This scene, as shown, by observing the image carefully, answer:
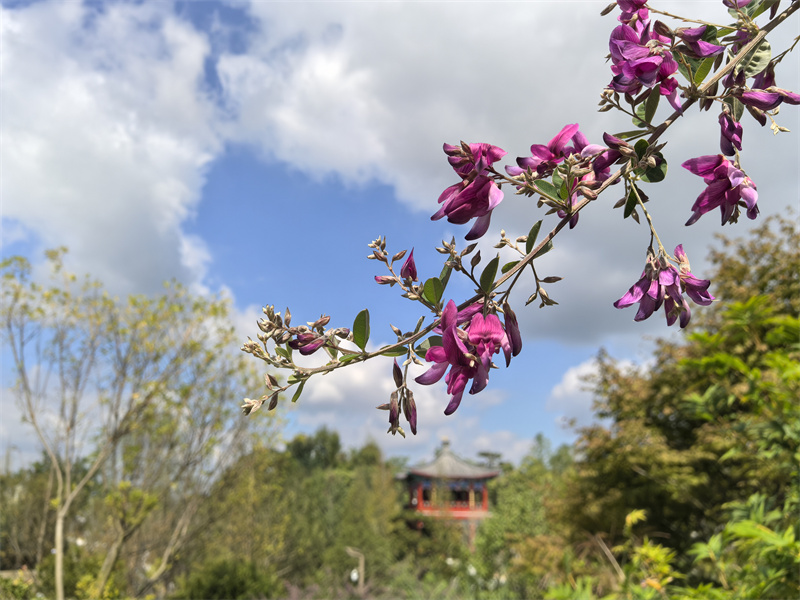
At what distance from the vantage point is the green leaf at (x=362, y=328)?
701mm

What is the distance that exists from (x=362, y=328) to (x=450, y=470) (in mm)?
32728

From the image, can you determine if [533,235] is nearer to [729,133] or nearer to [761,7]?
[729,133]

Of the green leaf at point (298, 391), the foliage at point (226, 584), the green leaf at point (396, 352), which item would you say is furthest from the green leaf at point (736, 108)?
the foliage at point (226, 584)

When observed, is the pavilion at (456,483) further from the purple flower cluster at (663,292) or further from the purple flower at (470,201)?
the purple flower at (470,201)

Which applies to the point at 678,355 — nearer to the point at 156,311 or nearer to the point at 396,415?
the point at 156,311

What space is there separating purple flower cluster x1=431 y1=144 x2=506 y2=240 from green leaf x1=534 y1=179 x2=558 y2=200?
0.15ft

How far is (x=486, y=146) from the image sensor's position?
27.6 inches

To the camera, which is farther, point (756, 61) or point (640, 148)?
point (756, 61)

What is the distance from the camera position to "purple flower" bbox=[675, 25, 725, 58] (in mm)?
749

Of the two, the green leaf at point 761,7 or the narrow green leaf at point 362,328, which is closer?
the narrow green leaf at point 362,328

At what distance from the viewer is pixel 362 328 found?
2.30 ft

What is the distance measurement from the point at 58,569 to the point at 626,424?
7951 mm

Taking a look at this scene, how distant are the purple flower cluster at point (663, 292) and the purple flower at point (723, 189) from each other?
98 mm

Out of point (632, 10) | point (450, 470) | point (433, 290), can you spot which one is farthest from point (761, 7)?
point (450, 470)
